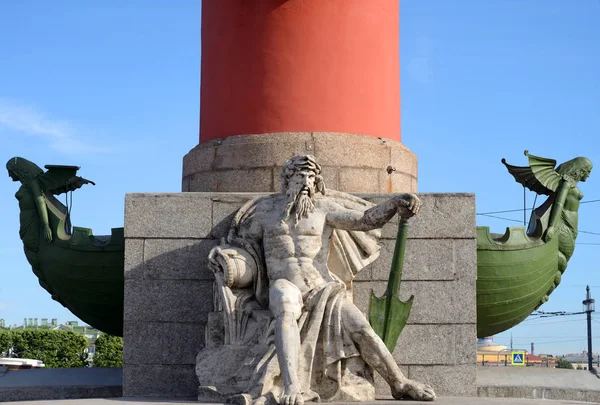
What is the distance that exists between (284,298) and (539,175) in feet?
13.1

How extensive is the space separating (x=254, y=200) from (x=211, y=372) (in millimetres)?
1908

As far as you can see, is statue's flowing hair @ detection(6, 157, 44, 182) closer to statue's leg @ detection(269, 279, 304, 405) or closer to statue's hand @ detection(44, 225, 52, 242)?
statue's hand @ detection(44, 225, 52, 242)

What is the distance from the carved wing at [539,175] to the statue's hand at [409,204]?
9.07ft

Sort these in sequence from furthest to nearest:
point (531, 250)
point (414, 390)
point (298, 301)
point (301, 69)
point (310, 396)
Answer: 1. point (301, 69)
2. point (531, 250)
3. point (298, 301)
4. point (414, 390)
5. point (310, 396)

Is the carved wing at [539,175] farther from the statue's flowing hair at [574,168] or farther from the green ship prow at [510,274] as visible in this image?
the green ship prow at [510,274]

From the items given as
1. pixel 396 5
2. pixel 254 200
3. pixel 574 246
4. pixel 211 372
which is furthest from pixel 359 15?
pixel 211 372

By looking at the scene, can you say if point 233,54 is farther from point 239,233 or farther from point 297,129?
point 239,233

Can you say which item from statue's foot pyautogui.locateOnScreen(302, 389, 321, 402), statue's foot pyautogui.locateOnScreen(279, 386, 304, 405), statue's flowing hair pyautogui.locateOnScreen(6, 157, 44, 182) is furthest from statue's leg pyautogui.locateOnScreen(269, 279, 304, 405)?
statue's flowing hair pyautogui.locateOnScreen(6, 157, 44, 182)

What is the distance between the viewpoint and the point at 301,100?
12.3 metres

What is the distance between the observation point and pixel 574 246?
12.7 meters

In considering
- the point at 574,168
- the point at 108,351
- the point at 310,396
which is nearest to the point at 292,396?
the point at 310,396

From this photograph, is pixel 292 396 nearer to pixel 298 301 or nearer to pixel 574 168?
pixel 298 301

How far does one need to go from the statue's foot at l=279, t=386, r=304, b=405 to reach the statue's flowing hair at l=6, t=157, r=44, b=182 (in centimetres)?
491

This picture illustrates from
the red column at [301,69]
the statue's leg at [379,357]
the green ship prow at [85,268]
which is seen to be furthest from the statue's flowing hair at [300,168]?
the green ship prow at [85,268]
